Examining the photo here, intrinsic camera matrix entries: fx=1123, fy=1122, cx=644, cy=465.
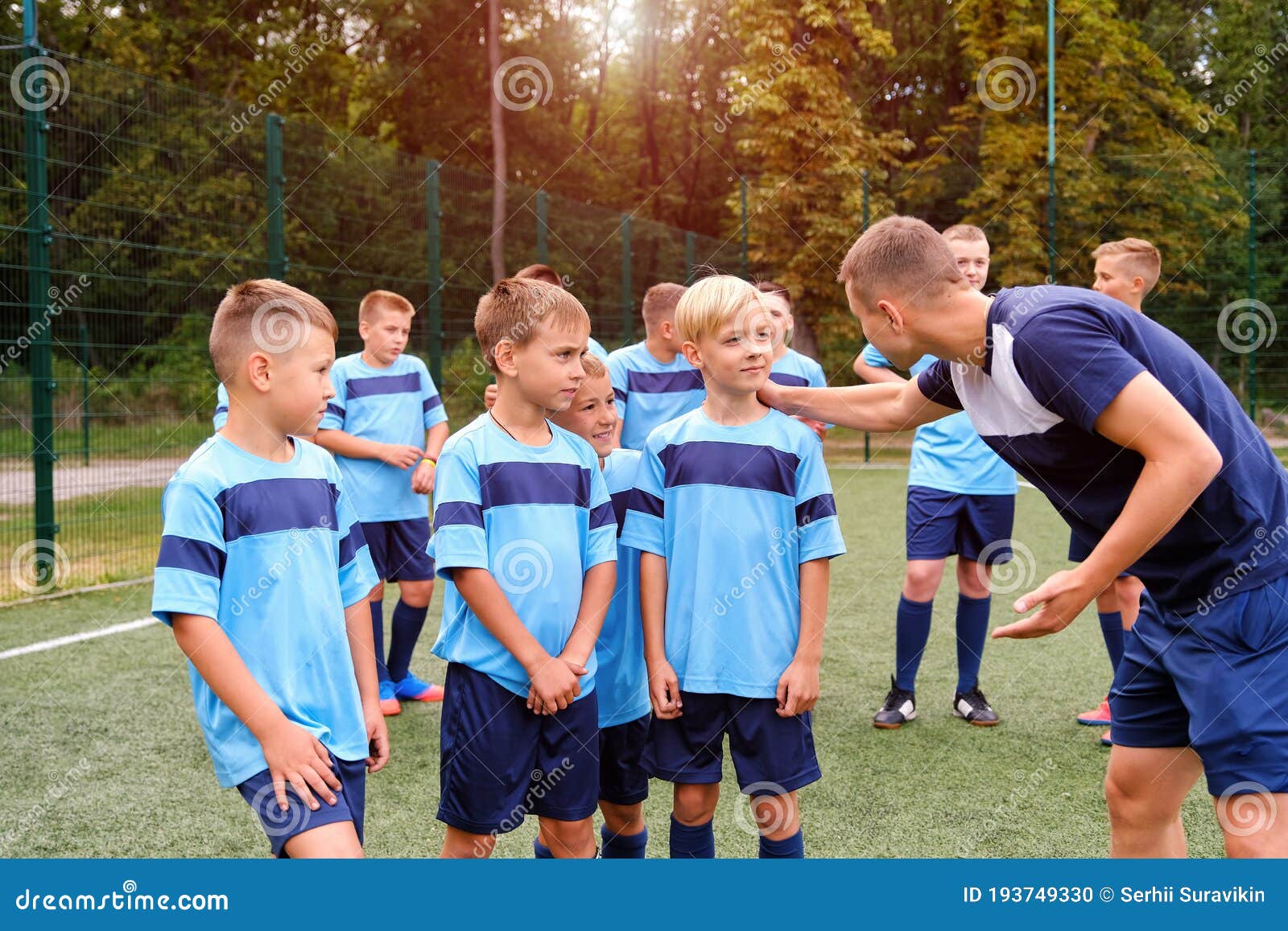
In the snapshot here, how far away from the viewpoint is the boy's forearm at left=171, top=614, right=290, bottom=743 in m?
2.09

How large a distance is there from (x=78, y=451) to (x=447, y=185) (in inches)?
197

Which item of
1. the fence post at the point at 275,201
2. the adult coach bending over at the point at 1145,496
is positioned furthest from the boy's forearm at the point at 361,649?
the fence post at the point at 275,201

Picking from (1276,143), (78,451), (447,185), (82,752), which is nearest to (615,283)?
(447,185)

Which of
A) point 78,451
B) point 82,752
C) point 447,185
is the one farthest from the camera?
point 447,185

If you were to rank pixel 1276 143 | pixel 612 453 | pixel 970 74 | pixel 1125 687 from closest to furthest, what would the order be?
pixel 1125 687 → pixel 612 453 → pixel 970 74 → pixel 1276 143

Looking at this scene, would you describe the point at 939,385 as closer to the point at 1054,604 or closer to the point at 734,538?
the point at 734,538

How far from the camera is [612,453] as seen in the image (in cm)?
321

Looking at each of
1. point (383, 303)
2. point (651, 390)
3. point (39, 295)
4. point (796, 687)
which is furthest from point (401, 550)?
point (39, 295)

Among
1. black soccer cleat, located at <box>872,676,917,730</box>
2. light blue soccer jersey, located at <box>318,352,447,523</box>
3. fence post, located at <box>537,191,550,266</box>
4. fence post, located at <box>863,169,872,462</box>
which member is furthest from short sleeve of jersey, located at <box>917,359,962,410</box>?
fence post, located at <box>863,169,872,462</box>

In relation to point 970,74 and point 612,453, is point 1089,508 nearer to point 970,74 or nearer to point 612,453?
point 612,453

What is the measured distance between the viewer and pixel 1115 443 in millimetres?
2211

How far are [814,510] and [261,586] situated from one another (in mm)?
1366

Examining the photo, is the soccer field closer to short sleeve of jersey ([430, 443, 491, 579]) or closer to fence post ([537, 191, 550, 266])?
short sleeve of jersey ([430, 443, 491, 579])

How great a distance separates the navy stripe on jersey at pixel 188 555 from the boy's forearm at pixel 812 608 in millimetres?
1390
